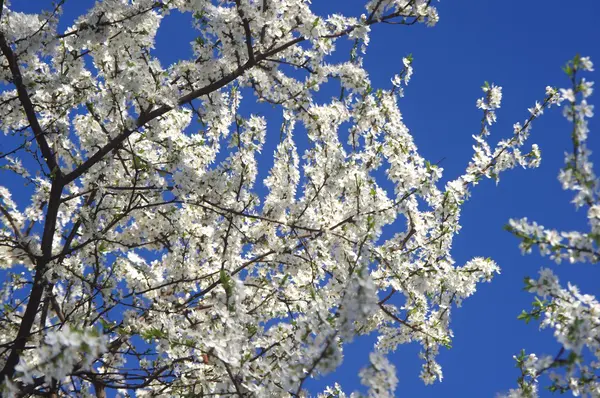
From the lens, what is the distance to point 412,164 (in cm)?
→ 824

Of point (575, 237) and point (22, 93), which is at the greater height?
point (22, 93)

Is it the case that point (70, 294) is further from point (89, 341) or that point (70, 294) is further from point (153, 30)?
point (89, 341)

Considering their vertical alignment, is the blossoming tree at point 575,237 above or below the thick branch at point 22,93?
below

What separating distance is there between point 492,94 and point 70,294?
6978 mm

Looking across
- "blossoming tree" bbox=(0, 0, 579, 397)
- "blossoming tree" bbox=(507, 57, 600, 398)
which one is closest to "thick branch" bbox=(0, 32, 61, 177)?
"blossoming tree" bbox=(0, 0, 579, 397)

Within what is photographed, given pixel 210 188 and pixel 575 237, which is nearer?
pixel 575 237

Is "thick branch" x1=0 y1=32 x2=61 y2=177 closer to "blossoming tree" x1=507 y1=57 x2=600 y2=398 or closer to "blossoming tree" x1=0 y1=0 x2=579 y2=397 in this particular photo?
"blossoming tree" x1=0 y1=0 x2=579 y2=397

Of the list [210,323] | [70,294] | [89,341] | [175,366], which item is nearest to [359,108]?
[210,323]

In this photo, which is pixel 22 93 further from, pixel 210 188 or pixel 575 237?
pixel 575 237

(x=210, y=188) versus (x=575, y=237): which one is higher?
(x=210, y=188)

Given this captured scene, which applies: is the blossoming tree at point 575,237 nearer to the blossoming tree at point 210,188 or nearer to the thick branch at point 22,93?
the blossoming tree at point 210,188

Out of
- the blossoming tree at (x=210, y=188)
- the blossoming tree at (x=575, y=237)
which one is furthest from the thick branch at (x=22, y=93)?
the blossoming tree at (x=575, y=237)

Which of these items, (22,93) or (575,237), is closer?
(575,237)

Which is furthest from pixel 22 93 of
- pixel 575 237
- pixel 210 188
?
pixel 575 237
